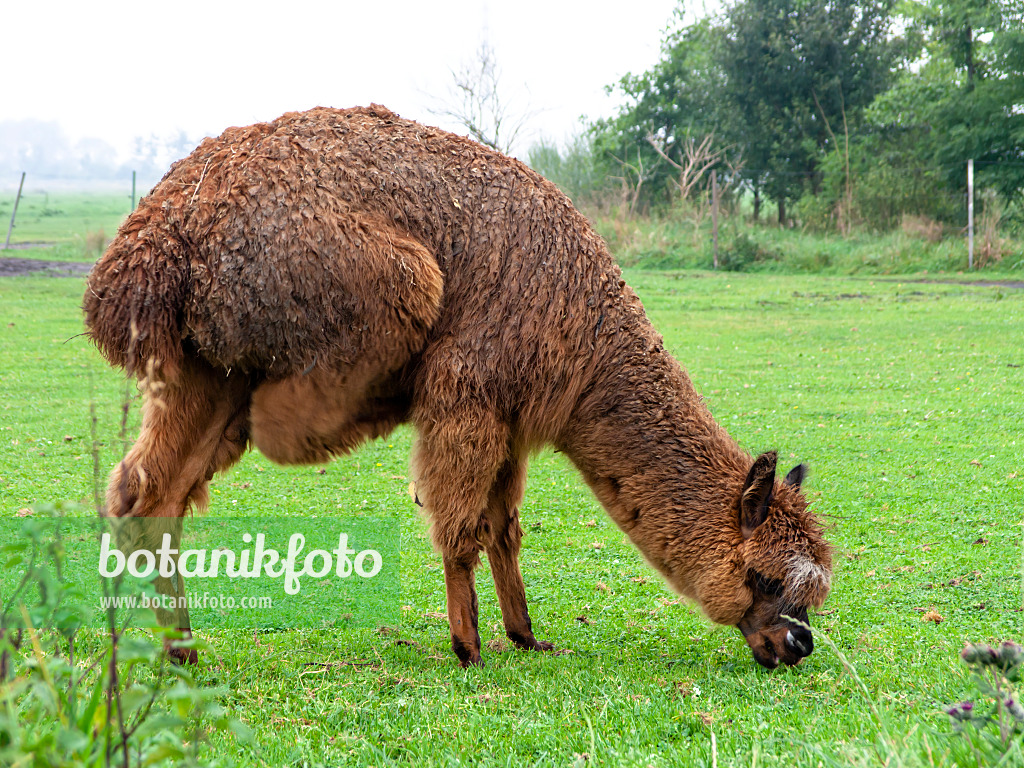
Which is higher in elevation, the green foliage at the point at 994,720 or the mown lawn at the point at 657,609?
the green foliage at the point at 994,720

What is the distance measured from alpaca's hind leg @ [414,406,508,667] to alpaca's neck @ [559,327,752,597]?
0.56 meters

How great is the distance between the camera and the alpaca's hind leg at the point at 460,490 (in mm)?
4102

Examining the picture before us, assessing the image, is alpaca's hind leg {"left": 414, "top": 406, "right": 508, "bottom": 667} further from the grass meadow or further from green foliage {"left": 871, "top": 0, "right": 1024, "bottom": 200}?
green foliage {"left": 871, "top": 0, "right": 1024, "bottom": 200}

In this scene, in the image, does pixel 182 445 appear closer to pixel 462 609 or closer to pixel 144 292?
pixel 144 292

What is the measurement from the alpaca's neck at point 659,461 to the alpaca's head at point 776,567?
0.40 ft

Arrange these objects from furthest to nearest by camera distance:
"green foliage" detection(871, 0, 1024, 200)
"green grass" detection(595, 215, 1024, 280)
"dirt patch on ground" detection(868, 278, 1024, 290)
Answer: "green foliage" detection(871, 0, 1024, 200) < "green grass" detection(595, 215, 1024, 280) < "dirt patch on ground" detection(868, 278, 1024, 290)

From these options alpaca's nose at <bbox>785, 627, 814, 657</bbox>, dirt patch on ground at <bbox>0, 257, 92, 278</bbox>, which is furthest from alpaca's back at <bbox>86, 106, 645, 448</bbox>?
dirt patch on ground at <bbox>0, 257, 92, 278</bbox>

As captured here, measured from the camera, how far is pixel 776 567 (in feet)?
13.9

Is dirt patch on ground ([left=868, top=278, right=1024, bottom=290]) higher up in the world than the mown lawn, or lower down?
higher up

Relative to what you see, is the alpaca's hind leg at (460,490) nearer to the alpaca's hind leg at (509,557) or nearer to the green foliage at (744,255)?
the alpaca's hind leg at (509,557)

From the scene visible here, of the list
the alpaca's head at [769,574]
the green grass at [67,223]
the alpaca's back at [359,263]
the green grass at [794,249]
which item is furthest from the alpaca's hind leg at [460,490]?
the green grass at [794,249]

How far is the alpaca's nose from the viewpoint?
4.23m

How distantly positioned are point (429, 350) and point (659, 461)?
126 cm

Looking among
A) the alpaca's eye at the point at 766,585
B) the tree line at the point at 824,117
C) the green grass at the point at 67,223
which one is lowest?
the alpaca's eye at the point at 766,585
